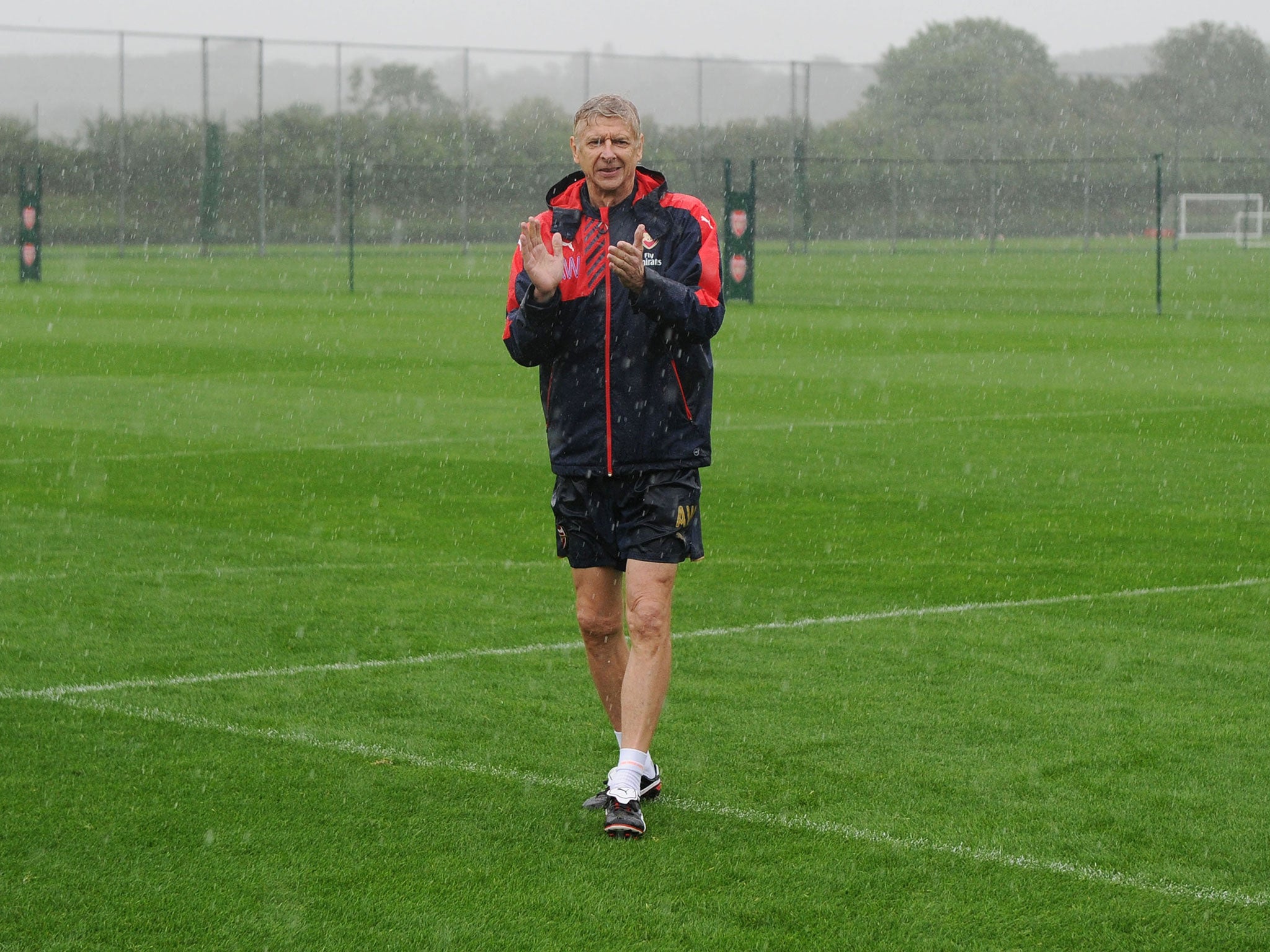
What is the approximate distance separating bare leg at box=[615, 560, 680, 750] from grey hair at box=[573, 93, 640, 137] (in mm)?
1239

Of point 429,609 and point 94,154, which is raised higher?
point 94,154

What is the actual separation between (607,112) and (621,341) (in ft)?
2.09

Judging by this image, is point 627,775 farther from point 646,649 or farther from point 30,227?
point 30,227

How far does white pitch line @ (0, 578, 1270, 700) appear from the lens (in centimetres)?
699

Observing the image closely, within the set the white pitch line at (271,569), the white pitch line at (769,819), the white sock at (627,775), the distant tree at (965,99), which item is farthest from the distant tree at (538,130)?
the white sock at (627,775)

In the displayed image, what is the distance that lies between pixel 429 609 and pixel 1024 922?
4.20m

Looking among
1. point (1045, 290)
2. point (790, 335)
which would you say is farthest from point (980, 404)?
point (1045, 290)

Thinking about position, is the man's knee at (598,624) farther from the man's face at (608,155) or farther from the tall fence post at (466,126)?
the tall fence post at (466,126)

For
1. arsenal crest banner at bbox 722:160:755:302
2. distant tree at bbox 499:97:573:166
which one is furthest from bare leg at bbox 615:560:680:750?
distant tree at bbox 499:97:573:166

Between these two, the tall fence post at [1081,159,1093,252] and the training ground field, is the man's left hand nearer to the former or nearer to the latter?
the training ground field

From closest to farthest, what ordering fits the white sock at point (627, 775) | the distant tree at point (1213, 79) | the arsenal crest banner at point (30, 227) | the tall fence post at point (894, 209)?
the white sock at point (627, 775), the arsenal crest banner at point (30, 227), the tall fence post at point (894, 209), the distant tree at point (1213, 79)

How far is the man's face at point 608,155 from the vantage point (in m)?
5.42

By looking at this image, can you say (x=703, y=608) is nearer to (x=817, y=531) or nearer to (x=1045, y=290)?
(x=817, y=531)

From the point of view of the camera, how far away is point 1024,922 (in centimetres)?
466
